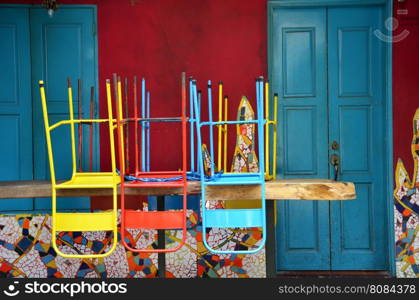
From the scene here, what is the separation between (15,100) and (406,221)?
3.69m

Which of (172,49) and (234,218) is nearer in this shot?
(234,218)

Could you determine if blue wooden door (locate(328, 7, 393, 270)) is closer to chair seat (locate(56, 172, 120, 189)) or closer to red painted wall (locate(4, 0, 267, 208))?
red painted wall (locate(4, 0, 267, 208))

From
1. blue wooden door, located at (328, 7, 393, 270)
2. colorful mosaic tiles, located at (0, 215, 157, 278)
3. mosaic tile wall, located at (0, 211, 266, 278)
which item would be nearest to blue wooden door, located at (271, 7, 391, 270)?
blue wooden door, located at (328, 7, 393, 270)

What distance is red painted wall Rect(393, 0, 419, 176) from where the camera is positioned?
15.3 ft

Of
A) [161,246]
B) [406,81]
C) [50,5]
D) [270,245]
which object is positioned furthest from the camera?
[406,81]

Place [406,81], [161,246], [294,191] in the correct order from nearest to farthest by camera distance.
Result: 1. [294,191]
2. [161,246]
3. [406,81]

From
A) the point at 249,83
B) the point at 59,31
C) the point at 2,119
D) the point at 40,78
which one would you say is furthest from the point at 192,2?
the point at 2,119

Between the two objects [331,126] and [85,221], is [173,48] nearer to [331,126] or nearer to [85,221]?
[331,126]

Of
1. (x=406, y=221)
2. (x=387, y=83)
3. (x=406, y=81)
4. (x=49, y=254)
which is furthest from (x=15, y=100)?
(x=406, y=221)

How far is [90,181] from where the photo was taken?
3.67 m

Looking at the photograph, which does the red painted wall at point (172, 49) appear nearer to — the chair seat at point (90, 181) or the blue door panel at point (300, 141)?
the blue door panel at point (300, 141)

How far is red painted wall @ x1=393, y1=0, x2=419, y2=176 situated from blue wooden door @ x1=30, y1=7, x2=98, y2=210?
2728 millimetres

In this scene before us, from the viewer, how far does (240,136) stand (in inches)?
187

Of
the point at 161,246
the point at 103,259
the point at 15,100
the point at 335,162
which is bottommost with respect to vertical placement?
the point at 103,259
